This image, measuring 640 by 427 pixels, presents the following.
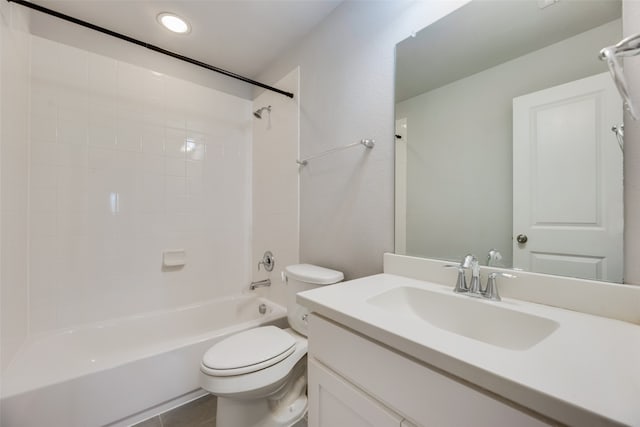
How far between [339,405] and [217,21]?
2077 millimetres

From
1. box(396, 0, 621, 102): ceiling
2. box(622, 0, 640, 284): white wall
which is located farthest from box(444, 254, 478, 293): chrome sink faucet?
box(396, 0, 621, 102): ceiling

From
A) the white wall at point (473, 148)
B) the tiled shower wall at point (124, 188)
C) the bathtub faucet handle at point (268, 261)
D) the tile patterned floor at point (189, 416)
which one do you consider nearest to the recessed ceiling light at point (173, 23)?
the tiled shower wall at point (124, 188)

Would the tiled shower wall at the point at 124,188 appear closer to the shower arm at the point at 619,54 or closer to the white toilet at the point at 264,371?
the white toilet at the point at 264,371

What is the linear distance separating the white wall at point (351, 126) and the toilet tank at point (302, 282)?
0.41 feet

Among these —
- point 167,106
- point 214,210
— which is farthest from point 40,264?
point 167,106

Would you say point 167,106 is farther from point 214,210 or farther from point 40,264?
point 40,264

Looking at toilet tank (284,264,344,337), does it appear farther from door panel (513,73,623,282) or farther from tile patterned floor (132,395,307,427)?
door panel (513,73,623,282)

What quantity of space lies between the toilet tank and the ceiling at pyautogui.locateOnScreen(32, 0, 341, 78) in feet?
5.02

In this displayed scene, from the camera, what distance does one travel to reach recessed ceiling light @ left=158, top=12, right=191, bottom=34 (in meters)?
1.54

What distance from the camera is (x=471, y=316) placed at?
2.61 feet

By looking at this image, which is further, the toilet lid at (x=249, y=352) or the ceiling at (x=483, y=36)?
the toilet lid at (x=249, y=352)

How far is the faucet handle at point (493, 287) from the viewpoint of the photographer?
2.66ft

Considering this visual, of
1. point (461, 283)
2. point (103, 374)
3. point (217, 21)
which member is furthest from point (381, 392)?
point (217, 21)

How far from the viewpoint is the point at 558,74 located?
0.80 m
